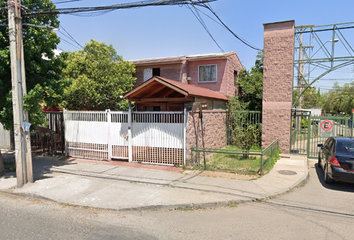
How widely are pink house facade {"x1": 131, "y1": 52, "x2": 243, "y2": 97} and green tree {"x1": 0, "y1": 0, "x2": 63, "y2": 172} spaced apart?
9.32m

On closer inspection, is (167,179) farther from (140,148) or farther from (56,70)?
(56,70)

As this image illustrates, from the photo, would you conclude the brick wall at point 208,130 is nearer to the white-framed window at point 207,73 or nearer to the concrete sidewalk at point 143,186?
the concrete sidewalk at point 143,186

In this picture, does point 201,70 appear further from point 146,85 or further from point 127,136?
point 127,136

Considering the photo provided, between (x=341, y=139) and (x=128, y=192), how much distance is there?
23.1ft

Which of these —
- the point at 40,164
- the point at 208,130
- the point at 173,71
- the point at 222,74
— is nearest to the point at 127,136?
the point at 208,130

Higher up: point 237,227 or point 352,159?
point 352,159

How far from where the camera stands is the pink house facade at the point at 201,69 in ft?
54.1

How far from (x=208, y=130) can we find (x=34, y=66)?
287 inches

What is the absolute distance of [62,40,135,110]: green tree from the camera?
13508mm

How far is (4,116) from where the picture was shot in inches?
303

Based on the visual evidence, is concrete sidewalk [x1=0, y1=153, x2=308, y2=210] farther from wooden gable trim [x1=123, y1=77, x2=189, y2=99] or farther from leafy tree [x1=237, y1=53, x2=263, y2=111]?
leafy tree [x1=237, y1=53, x2=263, y2=111]

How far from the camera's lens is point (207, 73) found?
1712 centimetres

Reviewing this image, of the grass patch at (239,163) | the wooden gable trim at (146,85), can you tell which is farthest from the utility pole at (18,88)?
the grass patch at (239,163)

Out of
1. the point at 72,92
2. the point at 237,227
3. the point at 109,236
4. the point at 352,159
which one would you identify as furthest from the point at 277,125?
the point at 72,92
